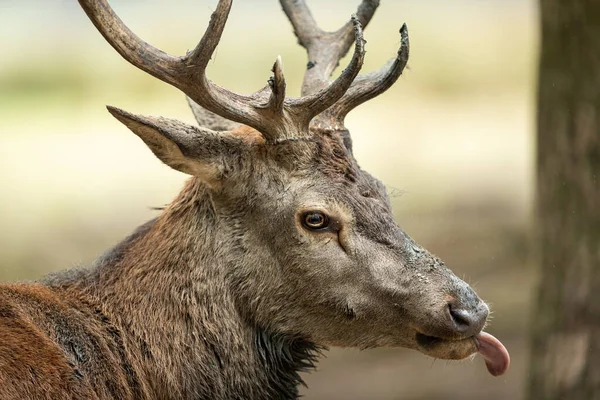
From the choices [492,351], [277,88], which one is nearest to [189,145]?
[277,88]

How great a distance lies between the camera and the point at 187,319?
17.7ft

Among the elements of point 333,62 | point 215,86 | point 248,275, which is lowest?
point 248,275

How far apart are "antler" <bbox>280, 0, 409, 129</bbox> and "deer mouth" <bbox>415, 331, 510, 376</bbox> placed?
1.32 meters

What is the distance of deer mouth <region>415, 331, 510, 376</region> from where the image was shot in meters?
5.36

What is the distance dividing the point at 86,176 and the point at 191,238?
1207cm

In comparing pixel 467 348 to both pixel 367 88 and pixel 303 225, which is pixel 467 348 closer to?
pixel 303 225

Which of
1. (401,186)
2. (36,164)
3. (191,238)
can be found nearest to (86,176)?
(36,164)

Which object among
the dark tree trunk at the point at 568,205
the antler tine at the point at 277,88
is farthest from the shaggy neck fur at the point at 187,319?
the dark tree trunk at the point at 568,205

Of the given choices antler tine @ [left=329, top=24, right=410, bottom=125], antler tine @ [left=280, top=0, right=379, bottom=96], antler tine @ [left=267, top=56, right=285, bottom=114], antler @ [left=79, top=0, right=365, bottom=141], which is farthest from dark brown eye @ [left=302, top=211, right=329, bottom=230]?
antler tine @ [left=280, top=0, right=379, bottom=96]

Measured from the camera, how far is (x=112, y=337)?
17.4 ft

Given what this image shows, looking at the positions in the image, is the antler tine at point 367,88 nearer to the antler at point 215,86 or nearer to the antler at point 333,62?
the antler at point 333,62

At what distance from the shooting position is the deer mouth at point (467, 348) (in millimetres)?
5355

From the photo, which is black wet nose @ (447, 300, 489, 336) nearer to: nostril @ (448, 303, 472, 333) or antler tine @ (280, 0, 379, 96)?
nostril @ (448, 303, 472, 333)

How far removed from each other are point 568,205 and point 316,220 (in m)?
3.14
